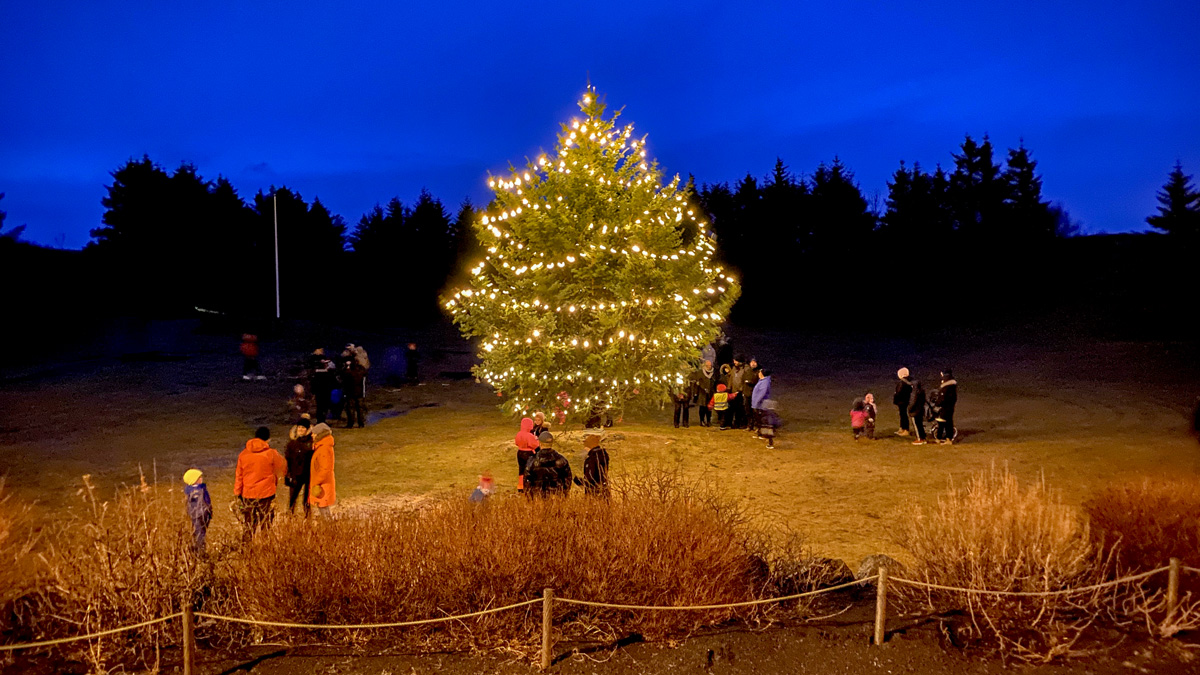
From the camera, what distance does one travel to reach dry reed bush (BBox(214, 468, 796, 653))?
20.9 ft

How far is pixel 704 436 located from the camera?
1612 centimetres

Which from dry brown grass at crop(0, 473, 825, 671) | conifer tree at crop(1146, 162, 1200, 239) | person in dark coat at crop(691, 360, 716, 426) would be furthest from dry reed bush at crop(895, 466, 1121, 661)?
conifer tree at crop(1146, 162, 1200, 239)

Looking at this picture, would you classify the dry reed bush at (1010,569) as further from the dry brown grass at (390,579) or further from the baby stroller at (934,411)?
the baby stroller at (934,411)

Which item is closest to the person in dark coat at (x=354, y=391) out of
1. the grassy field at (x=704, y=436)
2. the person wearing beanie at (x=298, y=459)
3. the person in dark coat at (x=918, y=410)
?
the grassy field at (x=704, y=436)

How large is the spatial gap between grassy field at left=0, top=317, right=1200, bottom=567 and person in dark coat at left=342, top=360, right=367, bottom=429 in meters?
0.48

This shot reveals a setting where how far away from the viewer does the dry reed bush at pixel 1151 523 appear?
7.30m

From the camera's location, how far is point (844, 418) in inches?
740

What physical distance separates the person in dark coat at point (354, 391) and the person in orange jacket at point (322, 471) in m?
8.05

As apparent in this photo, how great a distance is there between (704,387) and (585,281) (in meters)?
4.17

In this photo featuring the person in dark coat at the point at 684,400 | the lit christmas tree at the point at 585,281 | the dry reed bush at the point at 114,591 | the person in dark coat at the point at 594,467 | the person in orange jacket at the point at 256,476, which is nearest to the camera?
the dry reed bush at the point at 114,591

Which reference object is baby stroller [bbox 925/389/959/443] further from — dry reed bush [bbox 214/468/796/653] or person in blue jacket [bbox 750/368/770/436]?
dry reed bush [bbox 214/468/796/653]

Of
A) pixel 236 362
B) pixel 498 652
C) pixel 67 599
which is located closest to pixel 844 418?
pixel 498 652

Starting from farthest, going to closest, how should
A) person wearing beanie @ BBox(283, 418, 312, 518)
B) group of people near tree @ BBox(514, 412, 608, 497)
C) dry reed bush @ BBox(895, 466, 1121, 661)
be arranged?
person wearing beanie @ BBox(283, 418, 312, 518) → group of people near tree @ BBox(514, 412, 608, 497) → dry reed bush @ BBox(895, 466, 1121, 661)

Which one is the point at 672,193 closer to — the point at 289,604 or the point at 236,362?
the point at 289,604
